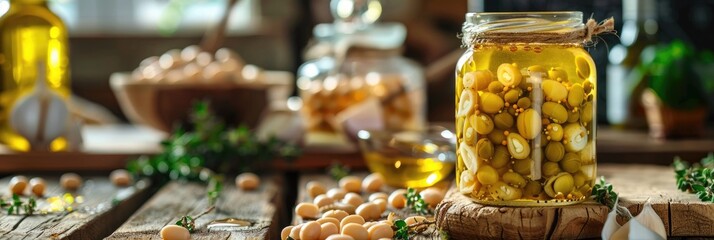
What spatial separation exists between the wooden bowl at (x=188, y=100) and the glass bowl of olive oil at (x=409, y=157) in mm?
446

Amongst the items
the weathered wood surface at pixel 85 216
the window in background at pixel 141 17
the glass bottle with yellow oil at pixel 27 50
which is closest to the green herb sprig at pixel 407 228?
the weathered wood surface at pixel 85 216

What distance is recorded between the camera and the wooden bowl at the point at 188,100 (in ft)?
5.63

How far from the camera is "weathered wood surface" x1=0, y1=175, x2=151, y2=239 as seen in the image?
1.00 m

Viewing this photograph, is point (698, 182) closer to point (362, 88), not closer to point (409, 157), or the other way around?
point (409, 157)

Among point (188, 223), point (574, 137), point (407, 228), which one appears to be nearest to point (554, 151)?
point (574, 137)

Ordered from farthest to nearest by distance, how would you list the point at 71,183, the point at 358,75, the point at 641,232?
the point at 358,75 → the point at 71,183 → the point at 641,232

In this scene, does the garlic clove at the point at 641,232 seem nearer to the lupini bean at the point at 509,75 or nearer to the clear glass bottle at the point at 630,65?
the lupini bean at the point at 509,75

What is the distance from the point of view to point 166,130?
1.75 m

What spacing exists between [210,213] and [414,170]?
297 mm

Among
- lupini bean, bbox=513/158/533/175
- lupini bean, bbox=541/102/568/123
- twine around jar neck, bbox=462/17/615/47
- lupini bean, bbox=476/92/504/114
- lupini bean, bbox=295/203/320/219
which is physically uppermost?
twine around jar neck, bbox=462/17/615/47

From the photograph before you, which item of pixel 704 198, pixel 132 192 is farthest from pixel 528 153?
pixel 132 192

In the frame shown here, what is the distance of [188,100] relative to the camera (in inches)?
67.6

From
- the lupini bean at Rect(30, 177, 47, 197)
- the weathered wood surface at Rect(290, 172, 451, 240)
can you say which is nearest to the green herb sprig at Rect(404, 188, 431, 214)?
the weathered wood surface at Rect(290, 172, 451, 240)

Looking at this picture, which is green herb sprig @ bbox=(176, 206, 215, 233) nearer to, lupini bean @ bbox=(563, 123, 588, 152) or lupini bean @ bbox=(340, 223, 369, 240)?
lupini bean @ bbox=(340, 223, 369, 240)
